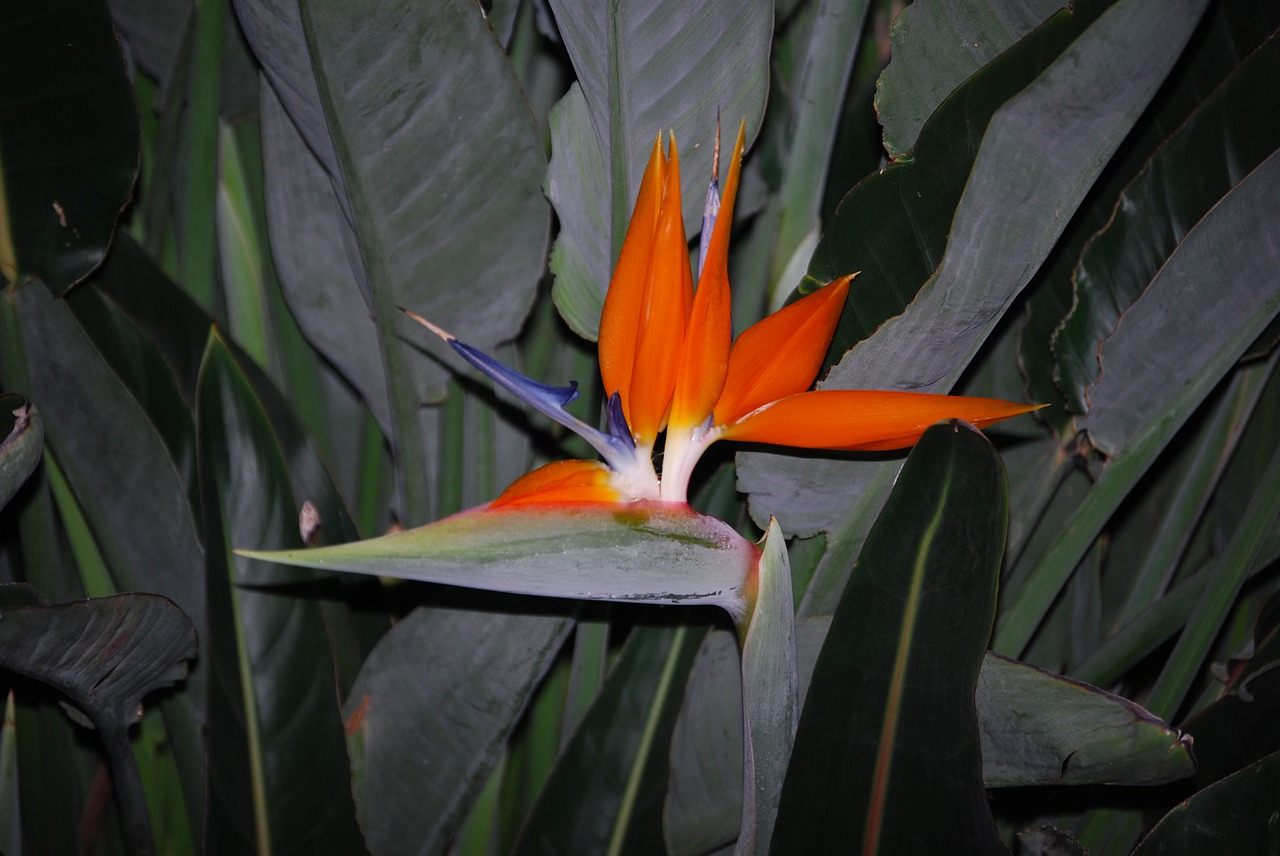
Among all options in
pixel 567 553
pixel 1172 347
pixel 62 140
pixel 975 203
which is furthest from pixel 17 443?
pixel 1172 347

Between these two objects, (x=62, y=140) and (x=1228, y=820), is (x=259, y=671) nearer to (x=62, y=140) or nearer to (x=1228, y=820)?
(x=62, y=140)

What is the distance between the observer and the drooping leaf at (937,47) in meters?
0.63

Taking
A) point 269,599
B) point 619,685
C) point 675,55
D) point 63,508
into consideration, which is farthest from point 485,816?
point 675,55

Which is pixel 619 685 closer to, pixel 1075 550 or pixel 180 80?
pixel 1075 550

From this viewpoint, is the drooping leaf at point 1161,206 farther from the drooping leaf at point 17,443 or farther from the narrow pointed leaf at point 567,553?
the drooping leaf at point 17,443

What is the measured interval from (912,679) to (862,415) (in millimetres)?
172

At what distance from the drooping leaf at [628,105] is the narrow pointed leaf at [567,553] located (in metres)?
0.29

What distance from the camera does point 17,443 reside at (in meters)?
0.56

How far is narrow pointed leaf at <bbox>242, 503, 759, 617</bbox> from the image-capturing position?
0.38 metres

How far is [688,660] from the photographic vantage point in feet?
2.57

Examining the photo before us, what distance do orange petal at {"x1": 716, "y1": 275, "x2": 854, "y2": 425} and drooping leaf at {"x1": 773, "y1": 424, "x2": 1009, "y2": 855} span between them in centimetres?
8

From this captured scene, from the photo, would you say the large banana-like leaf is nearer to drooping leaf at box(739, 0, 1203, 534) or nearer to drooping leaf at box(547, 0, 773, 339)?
drooping leaf at box(547, 0, 773, 339)

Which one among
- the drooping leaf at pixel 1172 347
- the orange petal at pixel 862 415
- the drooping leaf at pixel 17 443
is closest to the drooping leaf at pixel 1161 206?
the drooping leaf at pixel 1172 347

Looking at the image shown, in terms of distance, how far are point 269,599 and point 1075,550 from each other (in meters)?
0.62
